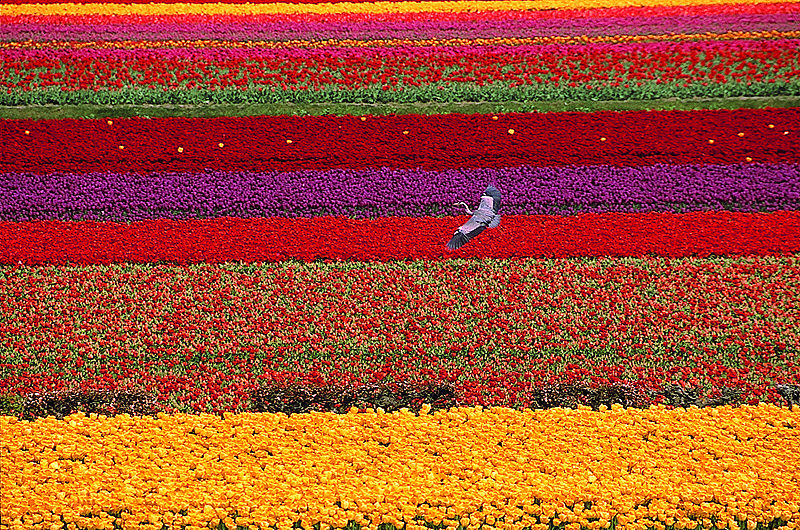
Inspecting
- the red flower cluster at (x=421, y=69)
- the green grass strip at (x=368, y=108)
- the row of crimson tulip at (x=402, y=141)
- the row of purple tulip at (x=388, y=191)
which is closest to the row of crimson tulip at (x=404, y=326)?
the row of purple tulip at (x=388, y=191)

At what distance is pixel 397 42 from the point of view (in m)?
19.0

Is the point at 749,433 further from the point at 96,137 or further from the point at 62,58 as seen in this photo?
the point at 62,58

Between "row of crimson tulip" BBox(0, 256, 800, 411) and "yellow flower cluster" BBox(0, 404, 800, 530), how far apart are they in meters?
0.75

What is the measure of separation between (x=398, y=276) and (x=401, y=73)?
25.6ft

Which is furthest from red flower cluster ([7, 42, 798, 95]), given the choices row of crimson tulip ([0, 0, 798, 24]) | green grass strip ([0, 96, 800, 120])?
row of crimson tulip ([0, 0, 798, 24])

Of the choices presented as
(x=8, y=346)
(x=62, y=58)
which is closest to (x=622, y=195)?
(x=8, y=346)

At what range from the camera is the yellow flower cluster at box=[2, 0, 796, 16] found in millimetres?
21078

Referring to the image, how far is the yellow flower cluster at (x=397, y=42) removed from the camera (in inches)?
737

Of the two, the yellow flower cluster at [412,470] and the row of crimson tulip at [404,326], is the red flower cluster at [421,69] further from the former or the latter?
the yellow flower cluster at [412,470]

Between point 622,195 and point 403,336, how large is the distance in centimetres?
514

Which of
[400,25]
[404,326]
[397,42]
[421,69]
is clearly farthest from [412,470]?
[400,25]

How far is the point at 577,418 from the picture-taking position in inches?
312

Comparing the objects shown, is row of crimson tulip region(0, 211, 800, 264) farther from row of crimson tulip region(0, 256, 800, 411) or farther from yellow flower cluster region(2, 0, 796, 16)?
yellow flower cluster region(2, 0, 796, 16)

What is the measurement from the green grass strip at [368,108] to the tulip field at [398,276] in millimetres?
92
